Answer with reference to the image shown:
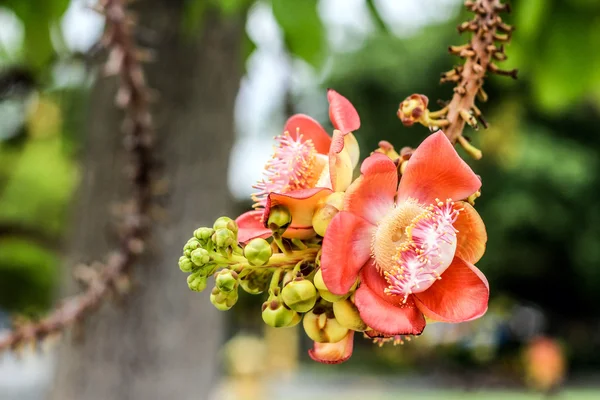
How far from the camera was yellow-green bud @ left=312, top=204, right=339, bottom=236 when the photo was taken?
0.50m

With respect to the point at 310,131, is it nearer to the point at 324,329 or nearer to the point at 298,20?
the point at 324,329

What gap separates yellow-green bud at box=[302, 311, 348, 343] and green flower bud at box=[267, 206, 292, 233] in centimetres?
8

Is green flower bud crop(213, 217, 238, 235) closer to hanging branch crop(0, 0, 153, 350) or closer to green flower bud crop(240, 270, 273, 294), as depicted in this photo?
green flower bud crop(240, 270, 273, 294)

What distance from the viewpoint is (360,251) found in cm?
51

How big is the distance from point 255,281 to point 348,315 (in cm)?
8

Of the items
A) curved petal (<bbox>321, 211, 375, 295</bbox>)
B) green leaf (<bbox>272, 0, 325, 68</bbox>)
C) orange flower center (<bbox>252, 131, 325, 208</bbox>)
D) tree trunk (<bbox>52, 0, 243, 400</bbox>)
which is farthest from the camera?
tree trunk (<bbox>52, 0, 243, 400</bbox>)

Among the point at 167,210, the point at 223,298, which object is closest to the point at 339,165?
the point at 223,298

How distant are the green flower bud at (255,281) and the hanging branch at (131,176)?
1.90 feet

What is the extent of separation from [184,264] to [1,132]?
13.4 feet

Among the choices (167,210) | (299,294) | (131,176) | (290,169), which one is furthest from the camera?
(167,210)

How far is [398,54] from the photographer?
12562 millimetres

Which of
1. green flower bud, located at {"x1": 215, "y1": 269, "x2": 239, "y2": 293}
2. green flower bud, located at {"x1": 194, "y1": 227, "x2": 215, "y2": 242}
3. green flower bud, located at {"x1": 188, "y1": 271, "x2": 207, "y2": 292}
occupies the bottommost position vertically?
green flower bud, located at {"x1": 215, "y1": 269, "x2": 239, "y2": 293}

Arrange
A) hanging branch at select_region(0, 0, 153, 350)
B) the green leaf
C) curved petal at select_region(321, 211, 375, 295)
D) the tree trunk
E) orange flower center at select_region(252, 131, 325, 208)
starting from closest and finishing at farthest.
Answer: curved petal at select_region(321, 211, 375, 295) < orange flower center at select_region(252, 131, 325, 208) < hanging branch at select_region(0, 0, 153, 350) < the green leaf < the tree trunk

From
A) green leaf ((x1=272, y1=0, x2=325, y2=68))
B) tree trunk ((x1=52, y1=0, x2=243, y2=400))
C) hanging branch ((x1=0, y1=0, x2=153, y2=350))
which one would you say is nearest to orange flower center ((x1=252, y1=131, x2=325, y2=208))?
hanging branch ((x1=0, y1=0, x2=153, y2=350))
